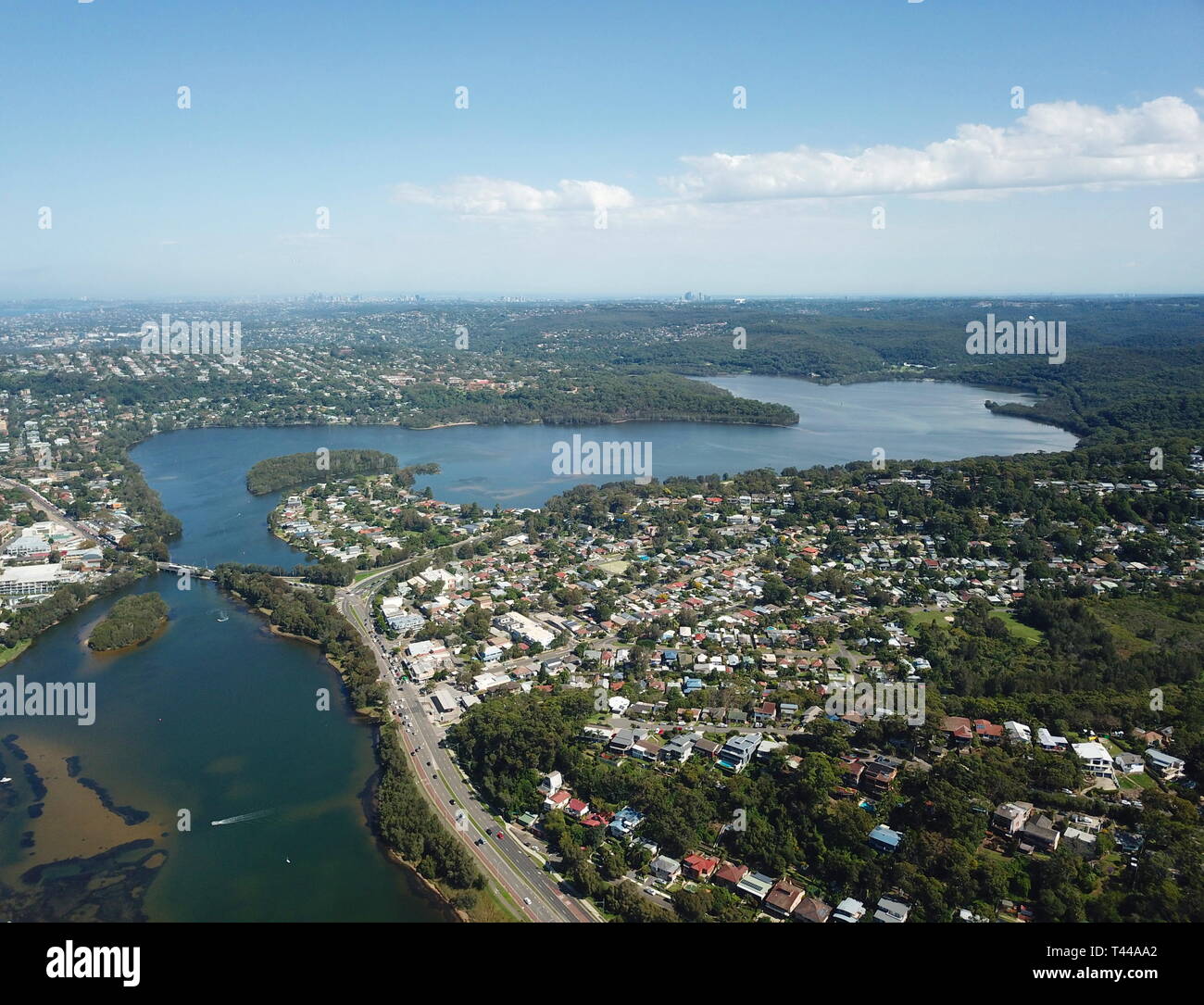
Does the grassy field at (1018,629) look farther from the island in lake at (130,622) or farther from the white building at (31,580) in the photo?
the white building at (31,580)

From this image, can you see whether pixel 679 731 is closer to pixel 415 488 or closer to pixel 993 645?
pixel 993 645

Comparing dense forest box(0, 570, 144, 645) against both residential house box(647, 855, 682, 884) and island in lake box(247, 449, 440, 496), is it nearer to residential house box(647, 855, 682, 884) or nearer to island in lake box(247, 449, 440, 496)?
island in lake box(247, 449, 440, 496)

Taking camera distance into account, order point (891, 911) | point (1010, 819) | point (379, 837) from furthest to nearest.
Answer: point (379, 837) → point (1010, 819) → point (891, 911)

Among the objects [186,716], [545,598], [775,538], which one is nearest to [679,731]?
[545,598]

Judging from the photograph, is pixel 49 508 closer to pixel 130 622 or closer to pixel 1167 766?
pixel 130 622

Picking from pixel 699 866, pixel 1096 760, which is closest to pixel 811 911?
pixel 699 866

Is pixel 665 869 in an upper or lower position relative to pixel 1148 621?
lower

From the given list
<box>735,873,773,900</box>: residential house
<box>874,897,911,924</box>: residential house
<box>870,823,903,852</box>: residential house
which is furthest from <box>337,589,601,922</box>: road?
<box>870,823,903,852</box>: residential house
